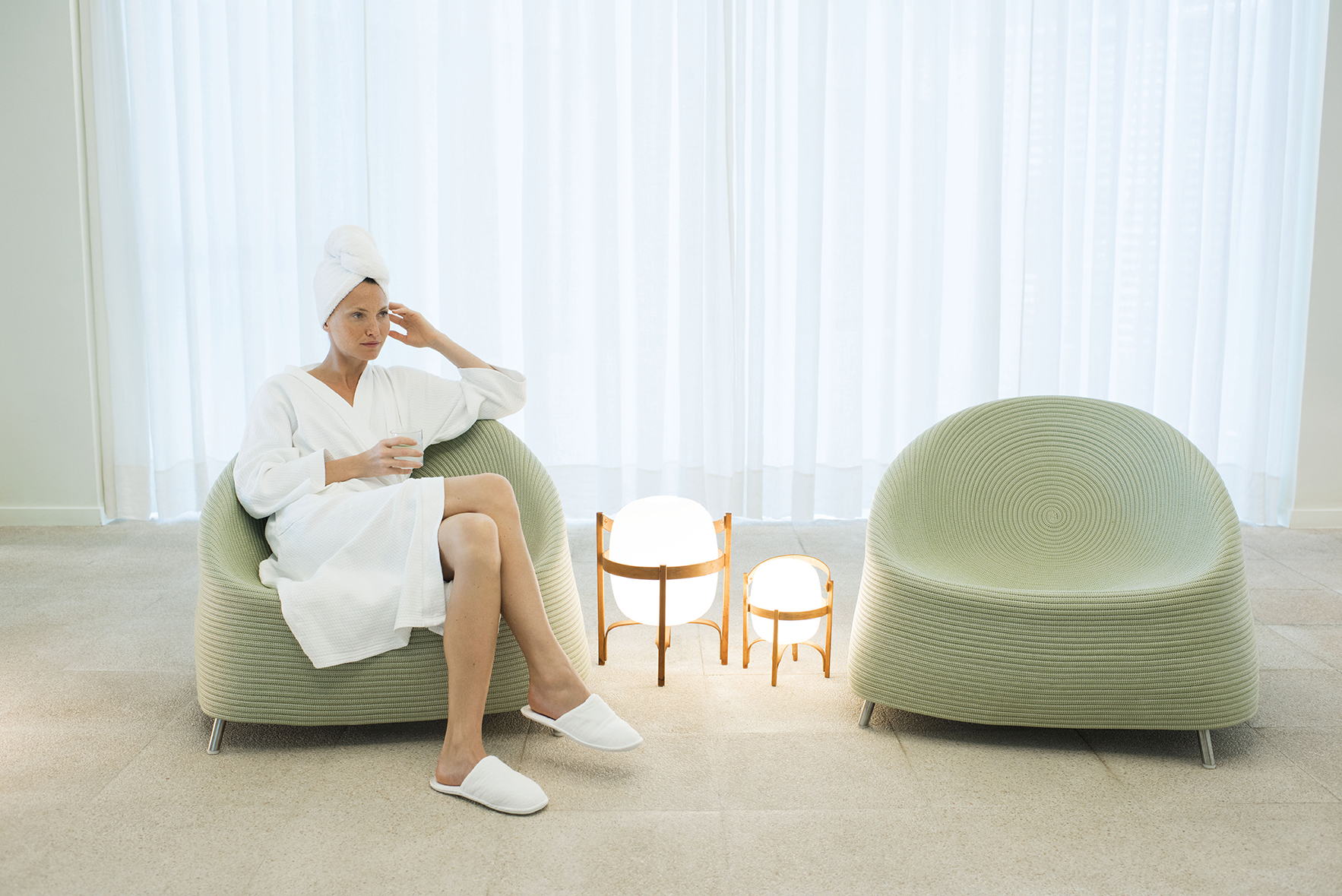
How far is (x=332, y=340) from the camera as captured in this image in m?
A: 2.10

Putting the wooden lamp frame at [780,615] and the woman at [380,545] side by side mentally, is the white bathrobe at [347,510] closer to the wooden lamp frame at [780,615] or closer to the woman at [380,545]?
the woman at [380,545]

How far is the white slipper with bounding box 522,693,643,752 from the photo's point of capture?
5.87 ft

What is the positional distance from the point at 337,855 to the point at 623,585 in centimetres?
80

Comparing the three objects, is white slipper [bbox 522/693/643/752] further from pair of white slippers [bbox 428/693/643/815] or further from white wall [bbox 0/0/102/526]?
white wall [bbox 0/0/102/526]

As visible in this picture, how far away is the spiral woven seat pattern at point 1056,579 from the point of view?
1.78 m

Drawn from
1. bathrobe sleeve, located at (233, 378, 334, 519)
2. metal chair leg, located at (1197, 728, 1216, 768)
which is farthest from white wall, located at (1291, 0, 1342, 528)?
bathrobe sleeve, located at (233, 378, 334, 519)

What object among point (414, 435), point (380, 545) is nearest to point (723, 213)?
point (414, 435)

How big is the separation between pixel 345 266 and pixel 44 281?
2237 mm

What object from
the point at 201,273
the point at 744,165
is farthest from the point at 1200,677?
the point at 201,273

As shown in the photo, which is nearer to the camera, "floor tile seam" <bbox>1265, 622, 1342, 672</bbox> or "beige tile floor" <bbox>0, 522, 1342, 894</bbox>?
"beige tile floor" <bbox>0, 522, 1342, 894</bbox>

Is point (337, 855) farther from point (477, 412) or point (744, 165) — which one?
point (744, 165)

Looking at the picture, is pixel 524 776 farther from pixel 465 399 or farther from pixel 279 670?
pixel 465 399

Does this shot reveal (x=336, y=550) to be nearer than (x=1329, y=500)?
Yes

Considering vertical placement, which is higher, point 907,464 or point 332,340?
point 332,340
